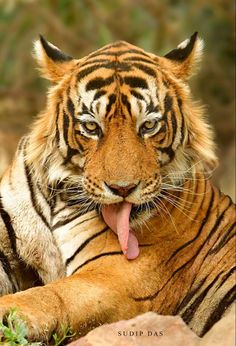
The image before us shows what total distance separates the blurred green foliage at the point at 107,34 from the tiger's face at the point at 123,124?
17.8 feet

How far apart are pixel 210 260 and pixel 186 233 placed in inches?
8.6

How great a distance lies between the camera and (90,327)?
20.2ft

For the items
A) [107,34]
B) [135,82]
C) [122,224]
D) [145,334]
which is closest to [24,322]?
[145,334]

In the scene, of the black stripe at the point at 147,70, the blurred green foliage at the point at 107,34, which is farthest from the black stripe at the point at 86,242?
the blurred green foliage at the point at 107,34

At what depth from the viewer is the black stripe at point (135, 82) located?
6465 mm

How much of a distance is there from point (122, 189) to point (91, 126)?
502 millimetres

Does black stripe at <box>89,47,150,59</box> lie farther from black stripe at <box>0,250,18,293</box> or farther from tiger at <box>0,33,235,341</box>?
black stripe at <box>0,250,18,293</box>

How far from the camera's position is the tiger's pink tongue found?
6293 millimetres

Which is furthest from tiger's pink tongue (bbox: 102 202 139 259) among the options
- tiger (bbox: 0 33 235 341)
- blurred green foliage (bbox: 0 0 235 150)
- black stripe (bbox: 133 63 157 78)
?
blurred green foliage (bbox: 0 0 235 150)

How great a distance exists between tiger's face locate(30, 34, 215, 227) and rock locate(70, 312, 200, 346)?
3.02 ft

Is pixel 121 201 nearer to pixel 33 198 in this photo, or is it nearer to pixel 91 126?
pixel 91 126

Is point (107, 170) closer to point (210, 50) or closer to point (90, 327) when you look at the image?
point (90, 327)

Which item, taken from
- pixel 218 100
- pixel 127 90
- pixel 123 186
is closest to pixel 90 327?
pixel 123 186

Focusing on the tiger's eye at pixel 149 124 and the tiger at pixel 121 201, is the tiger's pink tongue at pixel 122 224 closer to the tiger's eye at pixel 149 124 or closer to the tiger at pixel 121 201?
the tiger at pixel 121 201
